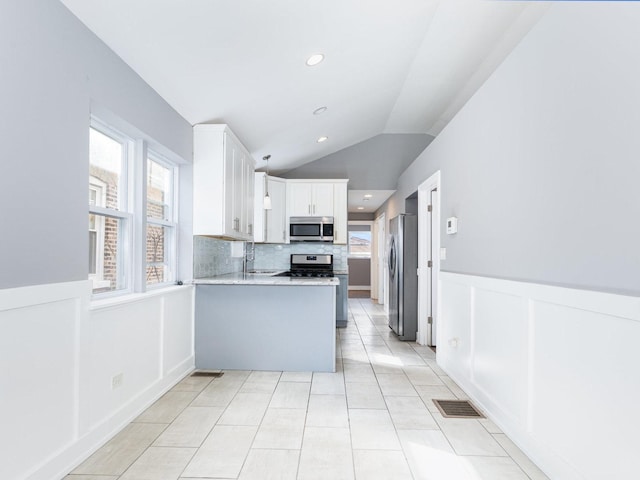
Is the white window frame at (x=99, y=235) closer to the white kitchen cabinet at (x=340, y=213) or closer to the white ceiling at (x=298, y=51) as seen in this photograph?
the white ceiling at (x=298, y=51)

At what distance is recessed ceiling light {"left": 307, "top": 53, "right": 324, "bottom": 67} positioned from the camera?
2975mm

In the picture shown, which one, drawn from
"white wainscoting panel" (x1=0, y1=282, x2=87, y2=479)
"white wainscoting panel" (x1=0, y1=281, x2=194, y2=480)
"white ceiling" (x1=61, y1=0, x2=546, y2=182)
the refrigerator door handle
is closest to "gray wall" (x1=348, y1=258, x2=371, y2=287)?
the refrigerator door handle

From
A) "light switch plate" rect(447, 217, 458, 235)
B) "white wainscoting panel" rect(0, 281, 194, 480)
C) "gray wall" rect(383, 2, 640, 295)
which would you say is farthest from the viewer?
"light switch plate" rect(447, 217, 458, 235)

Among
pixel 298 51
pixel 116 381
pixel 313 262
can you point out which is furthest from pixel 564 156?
pixel 313 262

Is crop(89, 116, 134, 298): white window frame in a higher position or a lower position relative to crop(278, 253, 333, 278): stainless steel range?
higher

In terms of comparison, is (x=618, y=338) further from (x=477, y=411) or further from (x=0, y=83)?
(x=0, y=83)

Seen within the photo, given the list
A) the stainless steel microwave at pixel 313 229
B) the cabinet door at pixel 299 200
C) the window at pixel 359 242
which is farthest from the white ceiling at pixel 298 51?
the window at pixel 359 242

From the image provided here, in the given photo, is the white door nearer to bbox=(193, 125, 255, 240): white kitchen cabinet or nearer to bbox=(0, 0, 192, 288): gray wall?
bbox=(193, 125, 255, 240): white kitchen cabinet

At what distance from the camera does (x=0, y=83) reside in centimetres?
145

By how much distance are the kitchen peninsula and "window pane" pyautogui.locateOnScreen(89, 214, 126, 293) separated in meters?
1.04

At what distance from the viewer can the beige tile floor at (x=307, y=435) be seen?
188 cm

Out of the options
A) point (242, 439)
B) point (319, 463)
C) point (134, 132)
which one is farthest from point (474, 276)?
point (134, 132)

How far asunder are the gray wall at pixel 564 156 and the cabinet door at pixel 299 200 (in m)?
3.20

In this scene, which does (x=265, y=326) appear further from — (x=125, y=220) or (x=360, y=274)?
(x=360, y=274)
